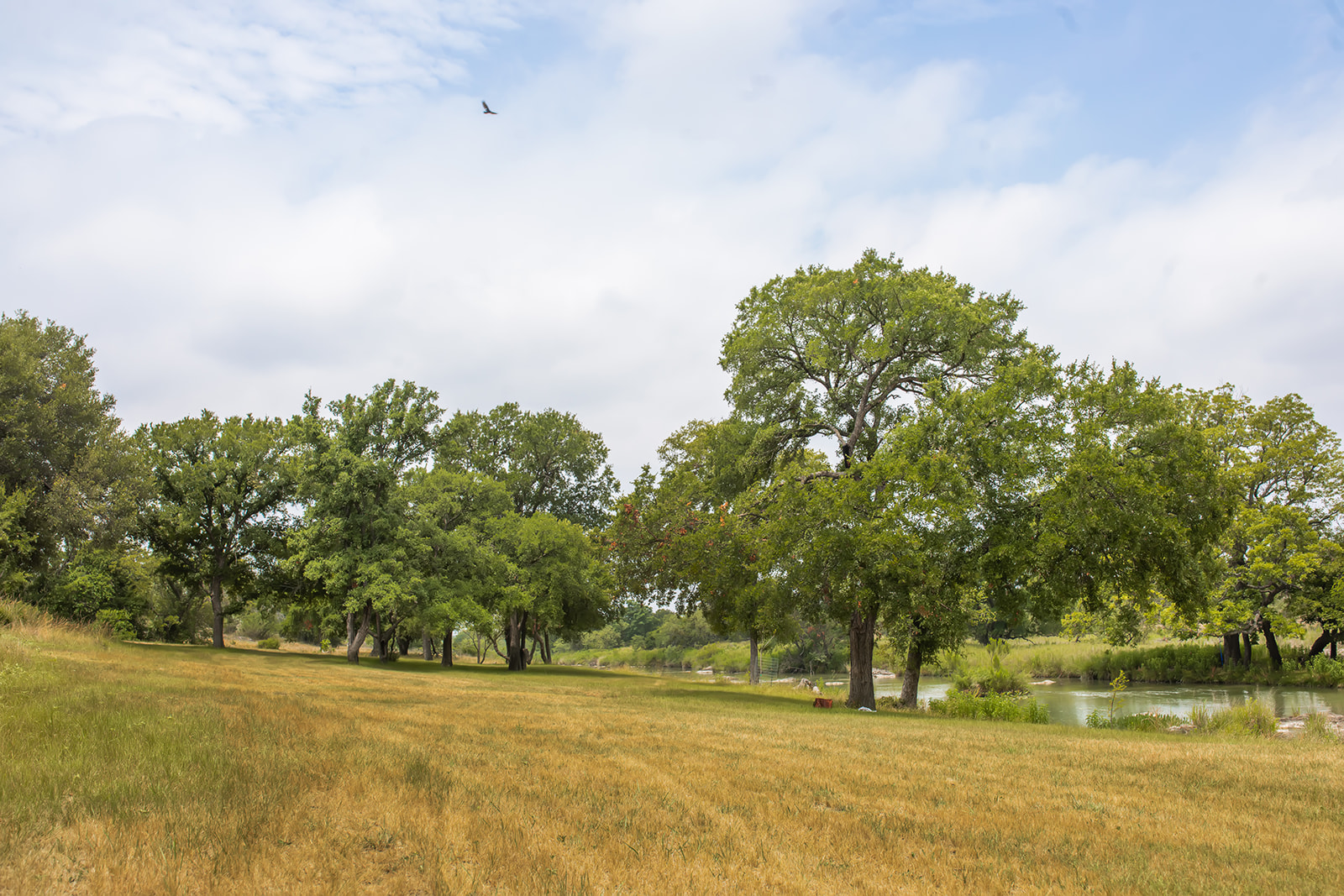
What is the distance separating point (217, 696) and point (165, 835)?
9429mm

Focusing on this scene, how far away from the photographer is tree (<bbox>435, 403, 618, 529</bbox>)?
57.3 metres

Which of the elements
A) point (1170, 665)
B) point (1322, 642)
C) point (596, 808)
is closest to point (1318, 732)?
point (596, 808)

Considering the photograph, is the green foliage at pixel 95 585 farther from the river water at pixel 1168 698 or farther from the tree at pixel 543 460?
the river water at pixel 1168 698

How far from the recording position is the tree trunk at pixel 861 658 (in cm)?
2259

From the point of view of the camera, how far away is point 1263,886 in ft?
16.3

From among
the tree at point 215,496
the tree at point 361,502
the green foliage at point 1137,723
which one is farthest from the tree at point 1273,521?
the tree at point 215,496

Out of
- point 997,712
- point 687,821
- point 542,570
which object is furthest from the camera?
point 542,570

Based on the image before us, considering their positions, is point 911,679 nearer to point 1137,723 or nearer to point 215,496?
point 1137,723

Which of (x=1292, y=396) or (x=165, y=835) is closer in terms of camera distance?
(x=165, y=835)

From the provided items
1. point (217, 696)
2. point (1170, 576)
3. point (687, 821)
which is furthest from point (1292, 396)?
point (217, 696)

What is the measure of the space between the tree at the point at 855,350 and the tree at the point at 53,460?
1240 inches

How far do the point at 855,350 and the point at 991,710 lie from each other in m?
11.9

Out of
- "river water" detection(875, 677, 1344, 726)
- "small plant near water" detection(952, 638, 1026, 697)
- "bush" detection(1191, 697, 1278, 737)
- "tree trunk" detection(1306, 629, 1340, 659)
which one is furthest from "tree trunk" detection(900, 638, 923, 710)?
"tree trunk" detection(1306, 629, 1340, 659)

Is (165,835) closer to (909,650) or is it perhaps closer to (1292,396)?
(909,650)
